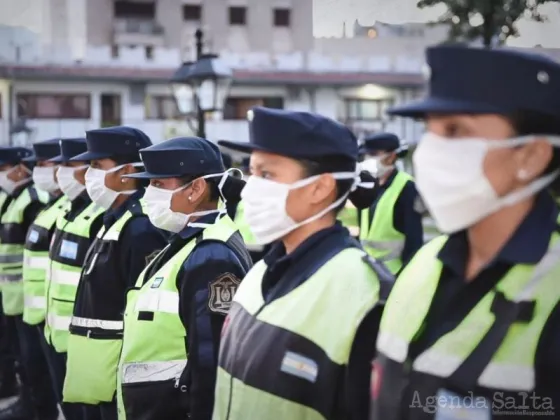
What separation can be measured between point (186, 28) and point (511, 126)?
37021 millimetres

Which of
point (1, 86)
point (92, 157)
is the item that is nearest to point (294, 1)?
point (1, 86)

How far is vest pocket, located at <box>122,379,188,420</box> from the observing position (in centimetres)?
368

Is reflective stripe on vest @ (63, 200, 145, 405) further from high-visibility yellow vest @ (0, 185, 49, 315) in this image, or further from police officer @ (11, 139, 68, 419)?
high-visibility yellow vest @ (0, 185, 49, 315)

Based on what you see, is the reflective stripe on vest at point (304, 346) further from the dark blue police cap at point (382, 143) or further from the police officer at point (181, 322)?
the dark blue police cap at point (382, 143)

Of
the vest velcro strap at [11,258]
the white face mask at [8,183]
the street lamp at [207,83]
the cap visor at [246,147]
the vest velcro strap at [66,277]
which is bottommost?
the vest velcro strap at [11,258]

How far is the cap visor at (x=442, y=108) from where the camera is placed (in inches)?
82.3

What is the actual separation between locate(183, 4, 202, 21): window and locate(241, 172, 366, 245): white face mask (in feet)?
118

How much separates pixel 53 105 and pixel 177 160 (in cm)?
2626

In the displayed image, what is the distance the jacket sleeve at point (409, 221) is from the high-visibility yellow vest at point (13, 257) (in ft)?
11.3

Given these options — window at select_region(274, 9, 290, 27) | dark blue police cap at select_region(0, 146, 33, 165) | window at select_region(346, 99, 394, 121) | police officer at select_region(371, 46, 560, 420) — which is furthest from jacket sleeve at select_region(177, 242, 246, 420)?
window at select_region(274, 9, 290, 27)

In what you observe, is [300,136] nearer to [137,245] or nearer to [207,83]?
[137,245]

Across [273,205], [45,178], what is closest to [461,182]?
[273,205]

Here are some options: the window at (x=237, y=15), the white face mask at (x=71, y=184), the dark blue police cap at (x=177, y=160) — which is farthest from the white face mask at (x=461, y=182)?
the window at (x=237, y=15)

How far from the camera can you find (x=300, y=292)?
2.69 meters
